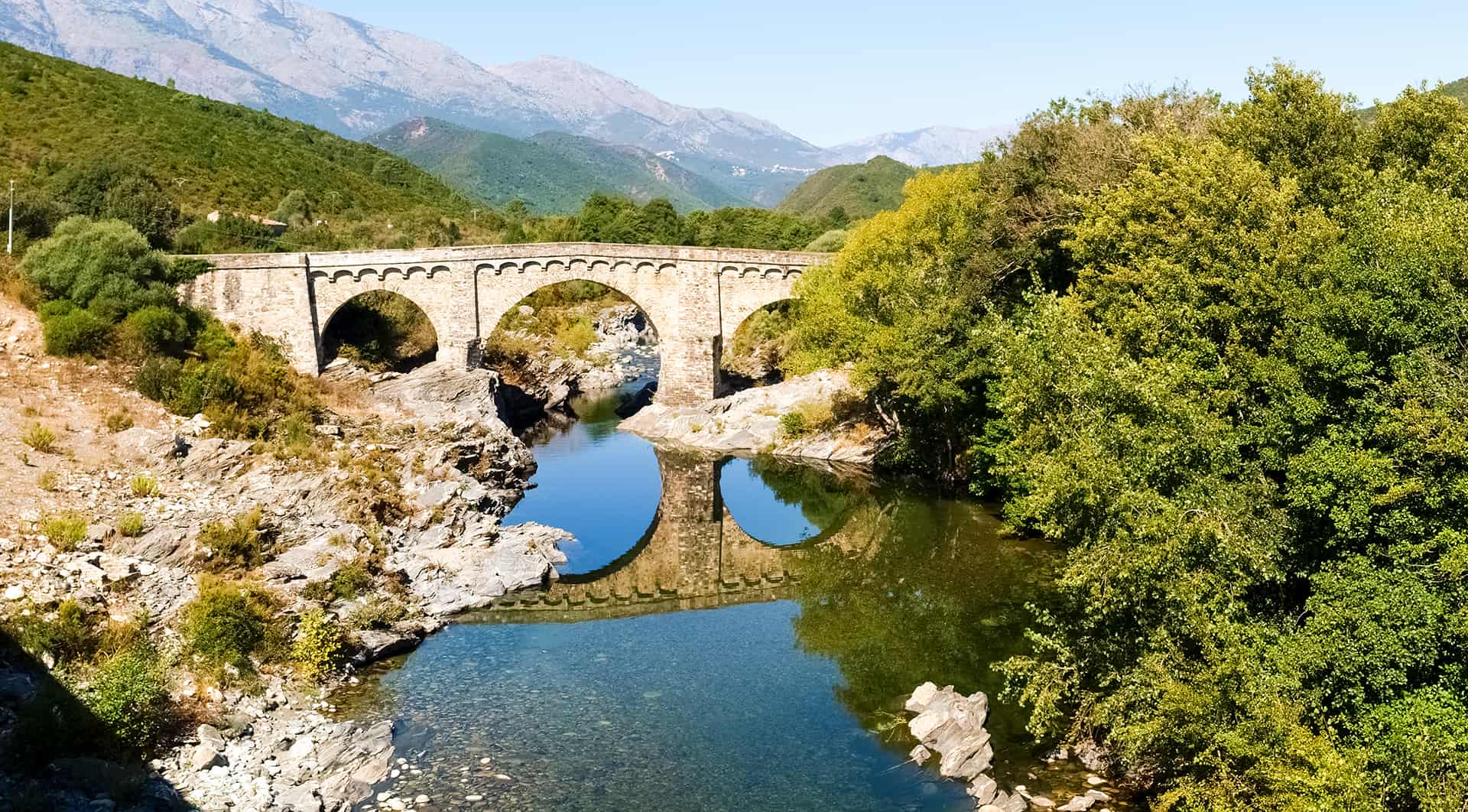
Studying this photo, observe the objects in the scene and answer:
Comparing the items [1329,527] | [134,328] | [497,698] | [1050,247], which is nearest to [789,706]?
[497,698]

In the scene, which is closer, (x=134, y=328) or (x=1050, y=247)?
(x=1050, y=247)

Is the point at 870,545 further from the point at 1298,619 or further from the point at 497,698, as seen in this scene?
the point at 1298,619

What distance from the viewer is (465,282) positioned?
156ft

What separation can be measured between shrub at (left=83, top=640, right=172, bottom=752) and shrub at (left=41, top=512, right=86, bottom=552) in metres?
4.84

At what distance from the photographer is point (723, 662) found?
2223 centimetres

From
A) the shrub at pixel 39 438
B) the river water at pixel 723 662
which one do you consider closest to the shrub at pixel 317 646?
the river water at pixel 723 662

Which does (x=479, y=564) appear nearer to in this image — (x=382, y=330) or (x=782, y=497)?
(x=782, y=497)

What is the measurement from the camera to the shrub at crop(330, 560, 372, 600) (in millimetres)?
22906

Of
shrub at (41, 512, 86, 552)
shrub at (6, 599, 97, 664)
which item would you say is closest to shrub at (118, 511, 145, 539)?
shrub at (41, 512, 86, 552)

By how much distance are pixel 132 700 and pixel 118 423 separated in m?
14.9

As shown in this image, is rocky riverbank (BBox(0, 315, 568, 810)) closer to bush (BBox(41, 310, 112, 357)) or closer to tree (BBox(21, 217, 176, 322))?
bush (BBox(41, 310, 112, 357))

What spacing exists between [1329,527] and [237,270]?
138ft

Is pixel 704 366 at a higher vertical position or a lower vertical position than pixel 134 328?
lower

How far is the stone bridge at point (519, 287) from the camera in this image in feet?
150
